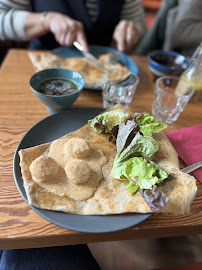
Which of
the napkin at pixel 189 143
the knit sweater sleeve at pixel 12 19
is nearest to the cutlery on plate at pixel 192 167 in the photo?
the napkin at pixel 189 143

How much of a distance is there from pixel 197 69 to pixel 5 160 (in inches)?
39.4

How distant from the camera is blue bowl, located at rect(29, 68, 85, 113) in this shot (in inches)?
37.6

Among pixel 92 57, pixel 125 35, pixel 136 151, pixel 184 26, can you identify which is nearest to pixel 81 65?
pixel 92 57

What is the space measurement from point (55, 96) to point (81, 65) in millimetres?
508

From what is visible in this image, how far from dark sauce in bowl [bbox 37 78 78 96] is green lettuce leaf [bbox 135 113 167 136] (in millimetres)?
349

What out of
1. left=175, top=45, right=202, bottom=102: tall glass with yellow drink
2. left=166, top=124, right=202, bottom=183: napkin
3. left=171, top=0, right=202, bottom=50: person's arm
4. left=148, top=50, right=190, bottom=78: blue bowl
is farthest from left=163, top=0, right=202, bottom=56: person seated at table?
left=166, top=124, right=202, bottom=183: napkin

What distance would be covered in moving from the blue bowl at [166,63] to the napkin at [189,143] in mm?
404

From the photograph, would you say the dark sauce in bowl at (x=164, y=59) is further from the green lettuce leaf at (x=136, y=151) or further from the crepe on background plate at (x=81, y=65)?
the green lettuce leaf at (x=136, y=151)

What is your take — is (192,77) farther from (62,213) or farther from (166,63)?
(62,213)

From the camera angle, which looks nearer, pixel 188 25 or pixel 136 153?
pixel 136 153

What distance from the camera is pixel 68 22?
4.77 feet

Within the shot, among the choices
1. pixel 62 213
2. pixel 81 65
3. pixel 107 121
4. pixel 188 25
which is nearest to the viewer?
pixel 62 213

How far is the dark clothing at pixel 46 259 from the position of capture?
783mm

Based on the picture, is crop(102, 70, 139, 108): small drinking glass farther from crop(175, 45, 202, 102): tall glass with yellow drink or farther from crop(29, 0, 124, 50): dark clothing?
crop(29, 0, 124, 50): dark clothing
